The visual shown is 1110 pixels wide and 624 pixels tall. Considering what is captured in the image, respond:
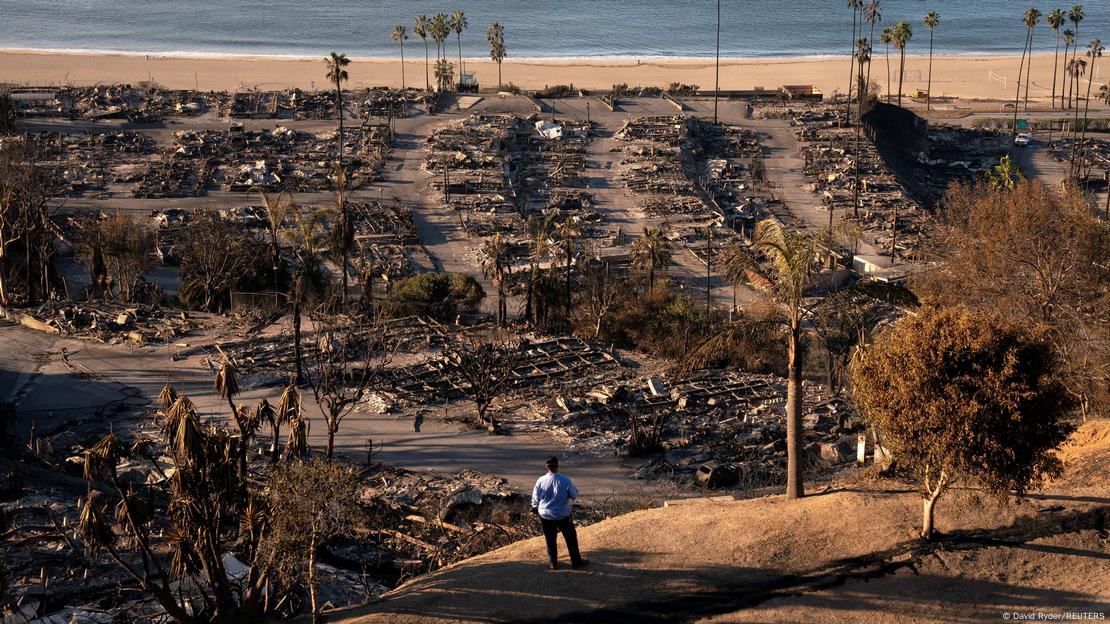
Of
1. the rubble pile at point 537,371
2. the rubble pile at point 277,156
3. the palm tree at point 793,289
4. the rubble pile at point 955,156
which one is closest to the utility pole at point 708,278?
the rubble pile at point 537,371

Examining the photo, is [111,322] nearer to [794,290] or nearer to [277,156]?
[794,290]

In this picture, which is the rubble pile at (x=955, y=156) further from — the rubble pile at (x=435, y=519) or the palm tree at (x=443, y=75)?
the rubble pile at (x=435, y=519)

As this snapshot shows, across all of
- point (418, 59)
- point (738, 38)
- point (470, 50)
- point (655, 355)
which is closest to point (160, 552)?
point (655, 355)

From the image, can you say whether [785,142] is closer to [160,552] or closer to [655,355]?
[655,355]

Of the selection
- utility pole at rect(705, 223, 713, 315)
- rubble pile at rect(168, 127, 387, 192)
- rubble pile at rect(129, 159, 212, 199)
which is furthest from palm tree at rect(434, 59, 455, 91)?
utility pole at rect(705, 223, 713, 315)

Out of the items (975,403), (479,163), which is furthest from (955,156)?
(975,403)
